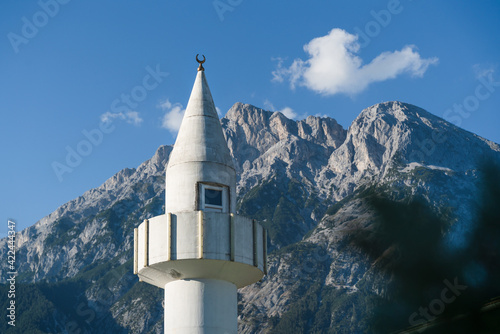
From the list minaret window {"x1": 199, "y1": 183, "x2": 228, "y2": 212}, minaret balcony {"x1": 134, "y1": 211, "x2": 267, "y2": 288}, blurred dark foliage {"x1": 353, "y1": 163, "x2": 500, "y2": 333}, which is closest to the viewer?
blurred dark foliage {"x1": 353, "y1": 163, "x2": 500, "y2": 333}

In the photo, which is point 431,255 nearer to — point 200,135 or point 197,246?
point 197,246

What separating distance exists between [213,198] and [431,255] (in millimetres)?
7044

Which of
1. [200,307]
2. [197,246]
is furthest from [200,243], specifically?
[200,307]

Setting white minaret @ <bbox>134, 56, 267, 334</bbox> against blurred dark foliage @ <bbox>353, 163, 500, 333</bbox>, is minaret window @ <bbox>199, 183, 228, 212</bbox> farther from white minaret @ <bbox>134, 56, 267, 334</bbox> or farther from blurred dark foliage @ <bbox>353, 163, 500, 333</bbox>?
blurred dark foliage @ <bbox>353, 163, 500, 333</bbox>

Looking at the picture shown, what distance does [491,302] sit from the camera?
49.1 ft

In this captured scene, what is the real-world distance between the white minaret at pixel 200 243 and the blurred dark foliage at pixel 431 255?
13.0 feet

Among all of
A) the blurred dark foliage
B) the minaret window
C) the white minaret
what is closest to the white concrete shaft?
the white minaret

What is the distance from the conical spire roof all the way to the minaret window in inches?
36.3

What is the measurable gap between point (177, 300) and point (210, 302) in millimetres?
1059

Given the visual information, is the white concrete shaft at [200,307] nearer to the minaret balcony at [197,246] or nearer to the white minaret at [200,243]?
the white minaret at [200,243]

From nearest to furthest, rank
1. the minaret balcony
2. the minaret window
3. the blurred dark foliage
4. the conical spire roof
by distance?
the blurred dark foliage
the minaret balcony
the minaret window
the conical spire roof

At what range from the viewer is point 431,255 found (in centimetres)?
1767

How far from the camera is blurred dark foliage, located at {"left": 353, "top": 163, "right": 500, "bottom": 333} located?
1703 centimetres

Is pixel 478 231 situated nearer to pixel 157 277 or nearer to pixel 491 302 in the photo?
pixel 491 302
